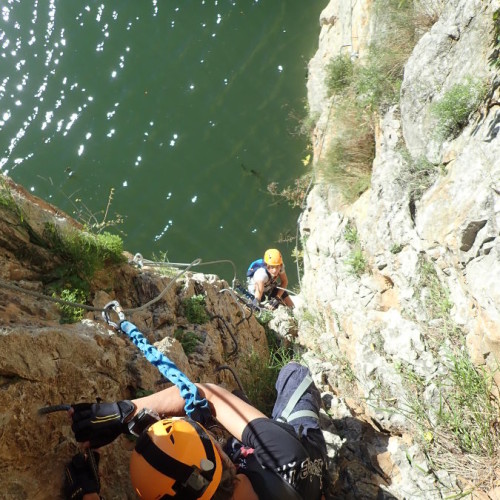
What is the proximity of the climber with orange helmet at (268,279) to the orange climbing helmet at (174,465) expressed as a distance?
4.48m

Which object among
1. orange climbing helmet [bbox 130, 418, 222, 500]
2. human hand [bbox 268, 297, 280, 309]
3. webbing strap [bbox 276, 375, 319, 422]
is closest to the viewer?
orange climbing helmet [bbox 130, 418, 222, 500]

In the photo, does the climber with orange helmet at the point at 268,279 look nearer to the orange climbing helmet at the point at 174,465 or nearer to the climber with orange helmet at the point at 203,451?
the climber with orange helmet at the point at 203,451

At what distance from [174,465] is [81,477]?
579 mm

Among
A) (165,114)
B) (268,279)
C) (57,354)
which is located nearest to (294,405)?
(57,354)

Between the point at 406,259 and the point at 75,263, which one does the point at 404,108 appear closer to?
the point at 406,259

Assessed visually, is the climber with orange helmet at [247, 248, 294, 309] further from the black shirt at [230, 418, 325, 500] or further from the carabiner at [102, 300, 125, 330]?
the black shirt at [230, 418, 325, 500]

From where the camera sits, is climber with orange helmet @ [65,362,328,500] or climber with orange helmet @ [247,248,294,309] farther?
climber with orange helmet @ [247,248,294,309]

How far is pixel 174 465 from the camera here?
220 centimetres

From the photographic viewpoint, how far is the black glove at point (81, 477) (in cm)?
234

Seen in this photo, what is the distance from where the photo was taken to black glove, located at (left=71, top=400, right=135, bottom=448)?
2.42 metres

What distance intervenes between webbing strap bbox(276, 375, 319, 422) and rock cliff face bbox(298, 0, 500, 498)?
0.84 meters

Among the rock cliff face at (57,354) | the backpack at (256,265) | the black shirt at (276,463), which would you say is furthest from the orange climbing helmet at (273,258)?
the black shirt at (276,463)

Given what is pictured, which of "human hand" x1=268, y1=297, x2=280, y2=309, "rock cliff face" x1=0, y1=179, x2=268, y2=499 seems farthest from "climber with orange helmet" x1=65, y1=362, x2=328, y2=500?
"human hand" x1=268, y1=297, x2=280, y2=309

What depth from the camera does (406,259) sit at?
429cm
